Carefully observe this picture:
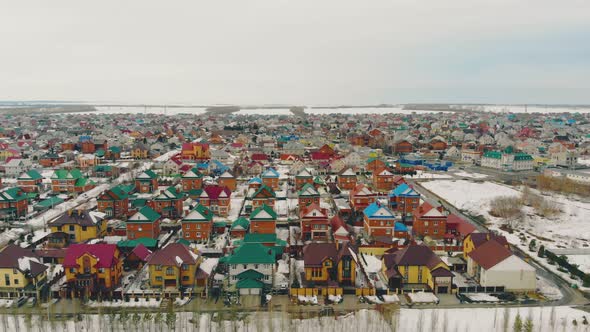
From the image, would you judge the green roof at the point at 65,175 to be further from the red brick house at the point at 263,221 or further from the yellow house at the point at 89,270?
the yellow house at the point at 89,270

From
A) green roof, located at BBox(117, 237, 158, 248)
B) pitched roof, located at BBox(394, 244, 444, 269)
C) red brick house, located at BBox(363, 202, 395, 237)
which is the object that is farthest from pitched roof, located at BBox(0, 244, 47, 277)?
red brick house, located at BBox(363, 202, 395, 237)

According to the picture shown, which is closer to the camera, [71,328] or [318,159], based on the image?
[71,328]

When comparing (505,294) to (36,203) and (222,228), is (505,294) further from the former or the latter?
(36,203)

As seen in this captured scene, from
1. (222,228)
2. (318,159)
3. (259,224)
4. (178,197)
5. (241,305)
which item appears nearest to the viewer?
(241,305)

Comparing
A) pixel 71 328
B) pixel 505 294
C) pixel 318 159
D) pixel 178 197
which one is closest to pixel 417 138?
pixel 318 159

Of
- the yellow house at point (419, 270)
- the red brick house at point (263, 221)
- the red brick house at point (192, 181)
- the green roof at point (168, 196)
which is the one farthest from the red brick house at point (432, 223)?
the red brick house at point (192, 181)

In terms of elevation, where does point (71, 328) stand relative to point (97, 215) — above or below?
below

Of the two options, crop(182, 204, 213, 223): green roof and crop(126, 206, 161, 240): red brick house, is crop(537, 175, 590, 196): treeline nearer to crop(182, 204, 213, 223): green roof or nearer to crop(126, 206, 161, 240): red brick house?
crop(182, 204, 213, 223): green roof
